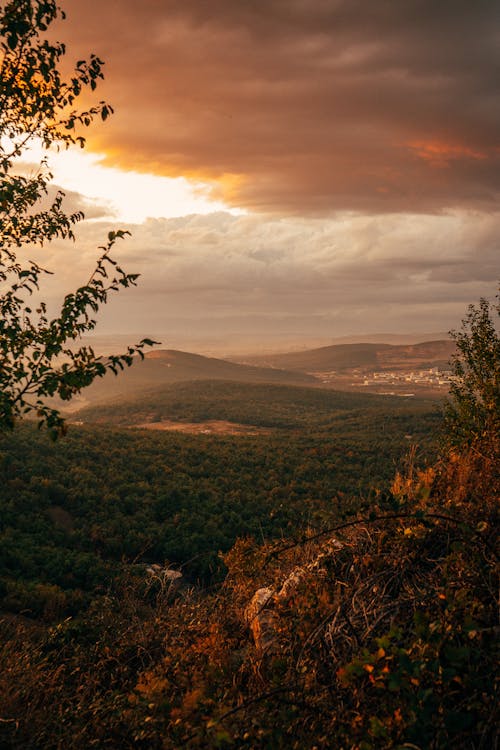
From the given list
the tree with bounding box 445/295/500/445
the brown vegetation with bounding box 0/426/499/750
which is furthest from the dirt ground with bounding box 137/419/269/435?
the brown vegetation with bounding box 0/426/499/750

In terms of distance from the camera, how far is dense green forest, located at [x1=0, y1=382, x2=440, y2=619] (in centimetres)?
1861

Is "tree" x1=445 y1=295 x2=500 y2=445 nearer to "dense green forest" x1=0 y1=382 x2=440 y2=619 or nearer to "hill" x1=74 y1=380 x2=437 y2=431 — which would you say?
"dense green forest" x1=0 y1=382 x2=440 y2=619

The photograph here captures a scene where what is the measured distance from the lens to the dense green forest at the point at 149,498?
18.6 meters

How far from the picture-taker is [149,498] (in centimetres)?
3153

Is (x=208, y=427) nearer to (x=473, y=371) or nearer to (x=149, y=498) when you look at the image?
(x=149, y=498)

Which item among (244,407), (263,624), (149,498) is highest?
(263,624)

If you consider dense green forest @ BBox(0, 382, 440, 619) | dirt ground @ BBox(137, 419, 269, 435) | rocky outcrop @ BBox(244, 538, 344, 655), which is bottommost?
dirt ground @ BBox(137, 419, 269, 435)

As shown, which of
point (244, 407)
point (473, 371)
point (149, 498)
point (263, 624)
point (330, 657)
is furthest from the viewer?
point (244, 407)

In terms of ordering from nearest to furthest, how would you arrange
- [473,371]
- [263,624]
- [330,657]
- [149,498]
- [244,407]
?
[330,657] → [263,624] → [473,371] → [149,498] → [244,407]

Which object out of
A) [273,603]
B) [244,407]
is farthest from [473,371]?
[244,407]

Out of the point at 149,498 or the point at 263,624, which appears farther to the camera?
the point at 149,498

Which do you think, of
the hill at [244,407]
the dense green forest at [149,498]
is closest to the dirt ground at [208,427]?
the hill at [244,407]

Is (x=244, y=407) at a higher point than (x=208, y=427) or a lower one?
higher

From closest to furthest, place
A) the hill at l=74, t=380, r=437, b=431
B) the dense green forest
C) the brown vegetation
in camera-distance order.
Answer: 1. the brown vegetation
2. the dense green forest
3. the hill at l=74, t=380, r=437, b=431
